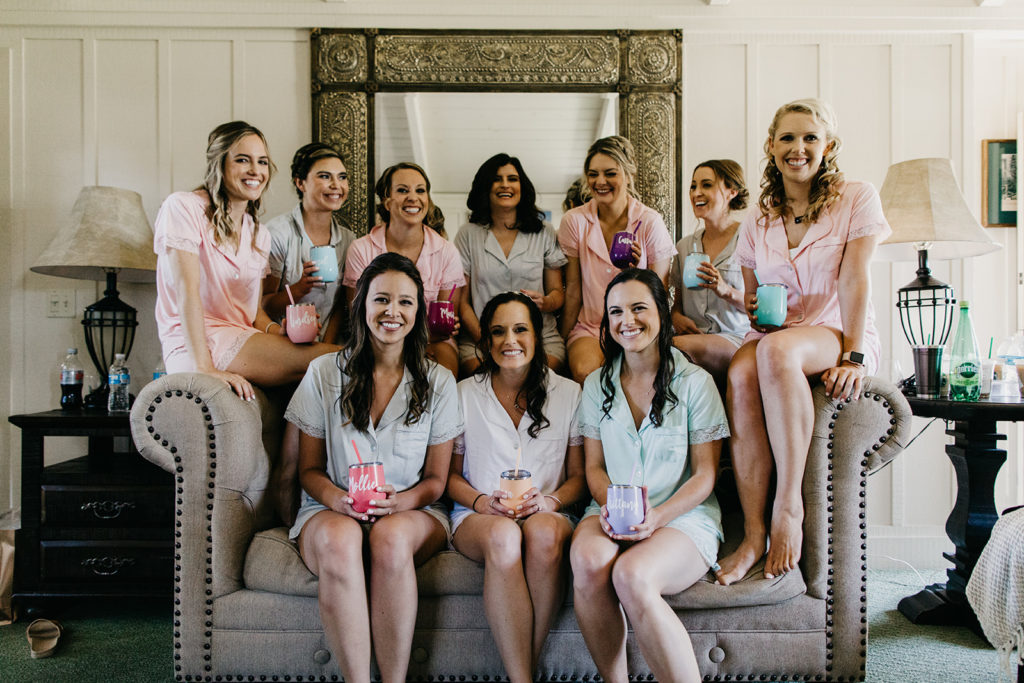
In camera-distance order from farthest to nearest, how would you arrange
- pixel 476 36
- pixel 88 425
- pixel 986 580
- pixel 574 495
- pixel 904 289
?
pixel 476 36
pixel 904 289
pixel 88 425
pixel 574 495
pixel 986 580

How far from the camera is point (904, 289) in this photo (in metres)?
2.66

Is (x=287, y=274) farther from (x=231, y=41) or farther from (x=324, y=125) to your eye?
(x=231, y=41)

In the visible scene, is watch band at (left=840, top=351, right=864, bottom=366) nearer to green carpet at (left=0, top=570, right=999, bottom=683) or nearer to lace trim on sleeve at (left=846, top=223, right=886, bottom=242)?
lace trim on sleeve at (left=846, top=223, right=886, bottom=242)

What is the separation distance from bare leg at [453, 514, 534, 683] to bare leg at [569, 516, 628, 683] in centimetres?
13

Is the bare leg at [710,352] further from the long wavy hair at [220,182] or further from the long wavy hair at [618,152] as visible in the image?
the long wavy hair at [220,182]

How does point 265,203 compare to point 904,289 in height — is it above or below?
above

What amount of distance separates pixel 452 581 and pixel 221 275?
1.19m

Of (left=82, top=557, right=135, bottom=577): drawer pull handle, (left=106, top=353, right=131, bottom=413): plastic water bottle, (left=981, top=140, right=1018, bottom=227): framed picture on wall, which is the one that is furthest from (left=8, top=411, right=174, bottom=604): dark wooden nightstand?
(left=981, top=140, right=1018, bottom=227): framed picture on wall

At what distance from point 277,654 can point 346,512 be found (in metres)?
0.40

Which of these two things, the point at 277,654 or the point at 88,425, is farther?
the point at 88,425

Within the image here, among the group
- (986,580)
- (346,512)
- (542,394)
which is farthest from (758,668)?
(346,512)

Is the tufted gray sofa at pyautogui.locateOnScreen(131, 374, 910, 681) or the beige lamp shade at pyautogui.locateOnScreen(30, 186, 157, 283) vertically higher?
the beige lamp shade at pyautogui.locateOnScreen(30, 186, 157, 283)

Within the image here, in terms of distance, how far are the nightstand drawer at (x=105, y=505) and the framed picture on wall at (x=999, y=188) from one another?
3.75m

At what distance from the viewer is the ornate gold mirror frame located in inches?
118
